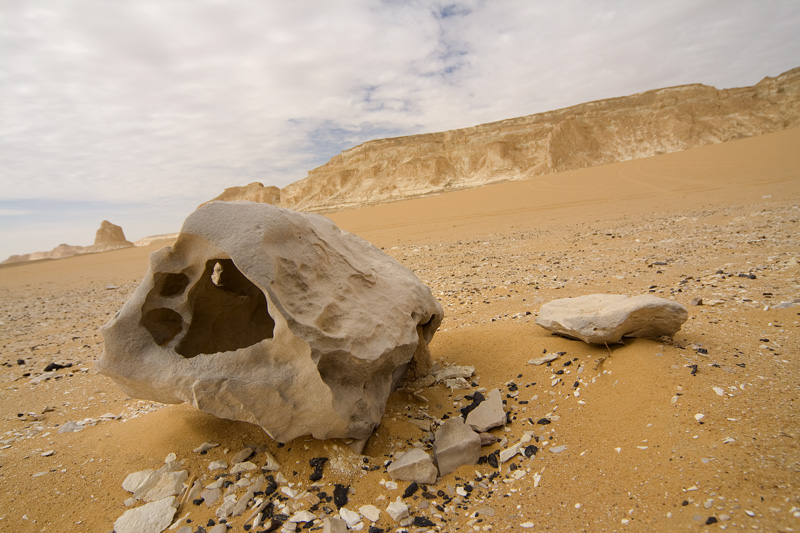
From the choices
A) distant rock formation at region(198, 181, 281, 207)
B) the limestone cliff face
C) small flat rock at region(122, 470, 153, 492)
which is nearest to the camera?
small flat rock at region(122, 470, 153, 492)

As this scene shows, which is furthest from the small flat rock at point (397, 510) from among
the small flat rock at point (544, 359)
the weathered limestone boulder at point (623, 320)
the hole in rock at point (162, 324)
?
the weathered limestone boulder at point (623, 320)

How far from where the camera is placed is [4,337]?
23.7 feet

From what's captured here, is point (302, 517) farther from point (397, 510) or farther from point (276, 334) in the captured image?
point (276, 334)

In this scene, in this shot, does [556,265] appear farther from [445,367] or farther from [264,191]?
[264,191]

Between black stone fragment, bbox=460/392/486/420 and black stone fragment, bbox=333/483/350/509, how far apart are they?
100cm

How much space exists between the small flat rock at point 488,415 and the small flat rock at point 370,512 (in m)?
0.88

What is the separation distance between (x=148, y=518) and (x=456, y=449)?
179 centimetres

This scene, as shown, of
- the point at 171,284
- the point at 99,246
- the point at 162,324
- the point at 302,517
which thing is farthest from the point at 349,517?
the point at 99,246

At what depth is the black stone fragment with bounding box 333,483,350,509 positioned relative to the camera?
7.69ft

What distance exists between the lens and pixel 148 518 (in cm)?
235

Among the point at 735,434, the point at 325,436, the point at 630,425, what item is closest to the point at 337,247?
the point at 325,436

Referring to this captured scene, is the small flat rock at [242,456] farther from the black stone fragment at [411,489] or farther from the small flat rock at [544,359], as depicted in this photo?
the small flat rock at [544,359]

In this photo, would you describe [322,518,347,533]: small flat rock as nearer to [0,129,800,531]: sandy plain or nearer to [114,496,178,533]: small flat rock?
[0,129,800,531]: sandy plain

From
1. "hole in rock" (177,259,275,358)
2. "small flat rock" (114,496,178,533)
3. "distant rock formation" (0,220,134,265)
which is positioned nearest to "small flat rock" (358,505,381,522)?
"small flat rock" (114,496,178,533)
